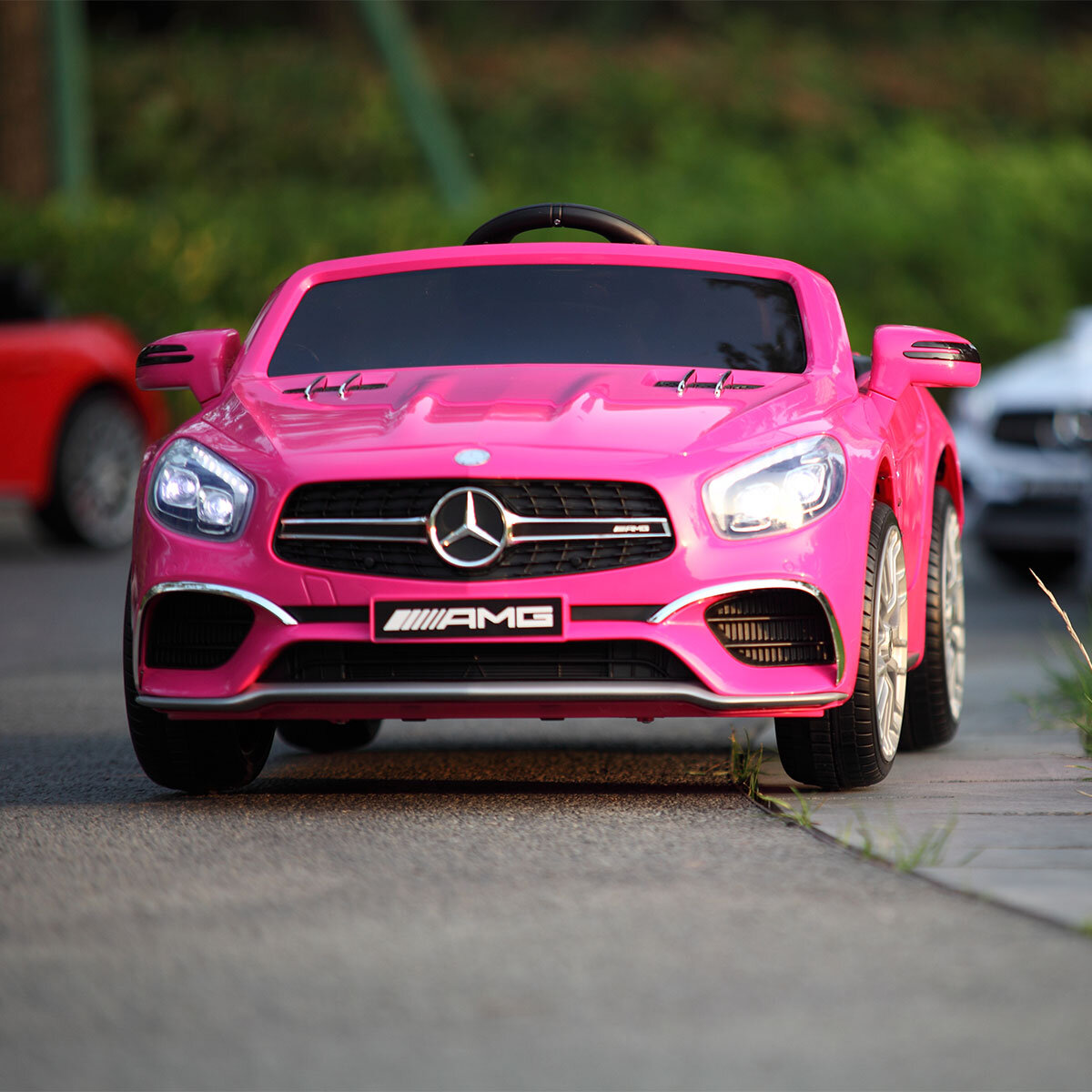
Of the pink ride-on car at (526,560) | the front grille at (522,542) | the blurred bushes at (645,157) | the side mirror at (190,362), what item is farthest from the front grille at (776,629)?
the blurred bushes at (645,157)

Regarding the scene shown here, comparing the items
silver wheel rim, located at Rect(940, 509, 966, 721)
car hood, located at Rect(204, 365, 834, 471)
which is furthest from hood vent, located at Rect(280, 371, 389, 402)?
silver wheel rim, located at Rect(940, 509, 966, 721)

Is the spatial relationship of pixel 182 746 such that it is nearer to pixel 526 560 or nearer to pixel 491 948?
pixel 526 560

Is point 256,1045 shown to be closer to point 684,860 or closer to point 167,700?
point 684,860

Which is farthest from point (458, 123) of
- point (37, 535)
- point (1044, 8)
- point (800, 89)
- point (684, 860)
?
point (684, 860)

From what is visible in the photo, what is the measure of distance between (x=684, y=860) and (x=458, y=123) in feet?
93.2

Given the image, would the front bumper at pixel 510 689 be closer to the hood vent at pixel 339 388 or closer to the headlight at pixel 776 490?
the headlight at pixel 776 490

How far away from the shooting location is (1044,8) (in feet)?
134

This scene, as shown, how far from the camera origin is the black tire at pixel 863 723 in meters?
5.80

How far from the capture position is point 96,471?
14.9 metres

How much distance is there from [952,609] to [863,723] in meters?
1.48

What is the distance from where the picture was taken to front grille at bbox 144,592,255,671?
5770mm

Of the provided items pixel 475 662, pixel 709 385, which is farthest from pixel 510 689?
pixel 709 385

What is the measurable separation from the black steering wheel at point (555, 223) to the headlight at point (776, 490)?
1955mm

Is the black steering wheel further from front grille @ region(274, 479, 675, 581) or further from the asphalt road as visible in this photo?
front grille @ region(274, 479, 675, 581)
